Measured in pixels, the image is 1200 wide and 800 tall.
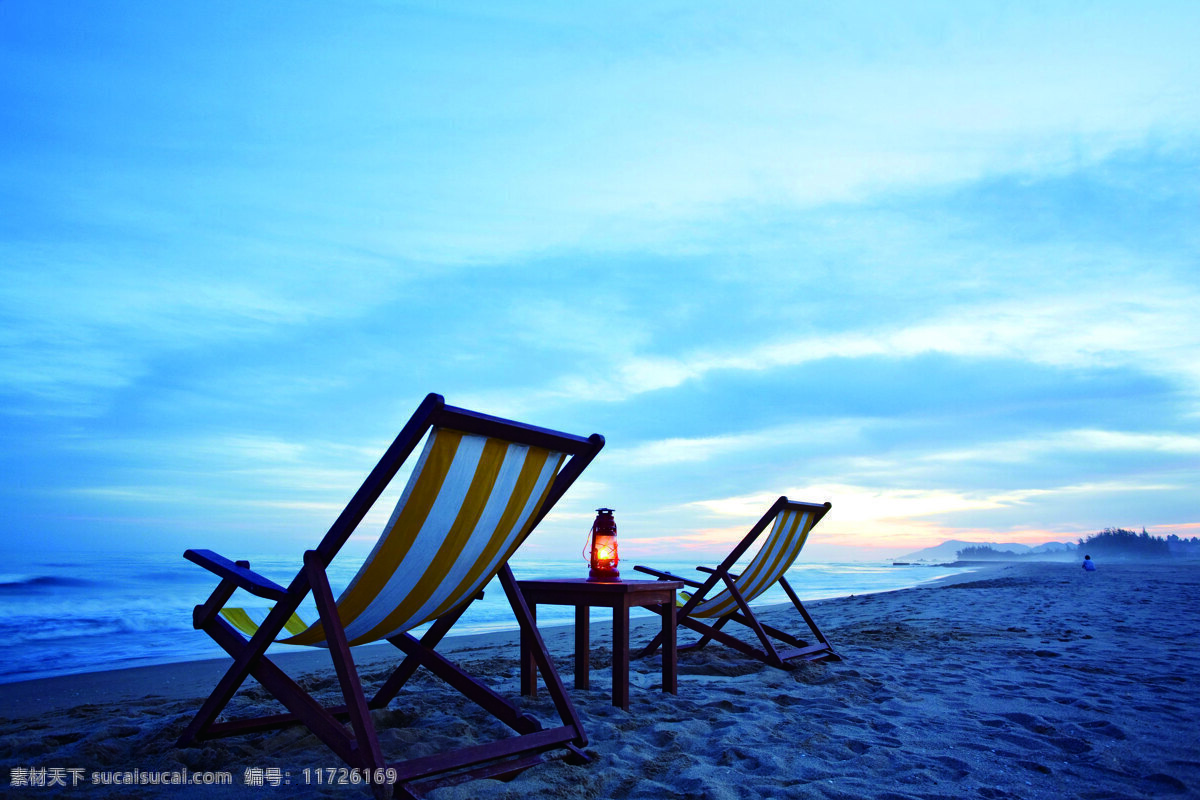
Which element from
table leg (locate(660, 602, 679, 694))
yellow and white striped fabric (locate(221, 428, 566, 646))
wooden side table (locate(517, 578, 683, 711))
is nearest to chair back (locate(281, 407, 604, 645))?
yellow and white striped fabric (locate(221, 428, 566, 646))

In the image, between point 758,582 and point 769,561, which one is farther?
point 758,582

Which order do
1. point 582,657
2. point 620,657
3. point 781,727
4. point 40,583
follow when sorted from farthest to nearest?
point 40,583, point 582,657, point 620,657, point 781,727

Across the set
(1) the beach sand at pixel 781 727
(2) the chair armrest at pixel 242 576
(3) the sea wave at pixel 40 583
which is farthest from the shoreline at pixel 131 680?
(3) the sea wave at pixel 40 583

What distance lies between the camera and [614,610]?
3.16 meters

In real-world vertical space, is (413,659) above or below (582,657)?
above

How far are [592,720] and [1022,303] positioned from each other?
38.1ft

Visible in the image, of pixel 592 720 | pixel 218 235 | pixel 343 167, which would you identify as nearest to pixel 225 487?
pixel 218 235

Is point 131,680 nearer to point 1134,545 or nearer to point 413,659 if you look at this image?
point 413,659

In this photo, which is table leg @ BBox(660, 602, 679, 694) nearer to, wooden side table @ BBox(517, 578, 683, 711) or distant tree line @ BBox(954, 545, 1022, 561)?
wooden side table @ BBox(517, 578, 683, 711)

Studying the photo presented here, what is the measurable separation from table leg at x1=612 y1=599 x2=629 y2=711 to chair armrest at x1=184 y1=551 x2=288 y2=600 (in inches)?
58.8

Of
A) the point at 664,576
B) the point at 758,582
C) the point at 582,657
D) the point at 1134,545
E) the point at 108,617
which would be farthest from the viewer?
the point at 1134,545

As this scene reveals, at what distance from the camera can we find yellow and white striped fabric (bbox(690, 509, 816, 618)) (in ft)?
14.3

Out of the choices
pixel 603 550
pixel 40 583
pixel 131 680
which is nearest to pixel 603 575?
pixel 603 550

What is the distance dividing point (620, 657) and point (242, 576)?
1.66 metres
